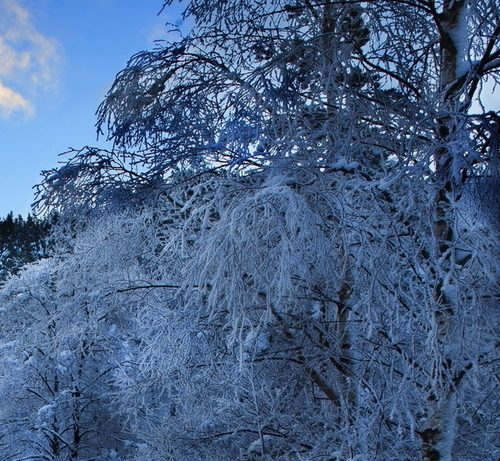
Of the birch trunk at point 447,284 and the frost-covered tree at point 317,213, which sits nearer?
the frost-covered tree at point 317,213

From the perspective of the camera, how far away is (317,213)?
3.17 meters

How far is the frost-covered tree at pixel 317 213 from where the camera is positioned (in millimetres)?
3070

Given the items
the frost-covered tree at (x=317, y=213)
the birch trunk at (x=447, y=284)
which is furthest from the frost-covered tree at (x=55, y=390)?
the birch trunk at (x=447, y=284)

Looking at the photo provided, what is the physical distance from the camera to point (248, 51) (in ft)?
15.8

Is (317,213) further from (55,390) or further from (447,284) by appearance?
(55,390)

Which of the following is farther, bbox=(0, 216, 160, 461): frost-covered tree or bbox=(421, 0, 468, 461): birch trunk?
bbox=(0, 216, 160, 461): frost-covered tree

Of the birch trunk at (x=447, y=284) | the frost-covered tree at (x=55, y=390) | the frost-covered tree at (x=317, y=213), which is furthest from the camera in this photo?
the frost-covered tree at (x=55, y=390)

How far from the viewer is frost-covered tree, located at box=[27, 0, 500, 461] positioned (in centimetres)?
307

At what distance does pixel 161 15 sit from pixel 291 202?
3.01 meters

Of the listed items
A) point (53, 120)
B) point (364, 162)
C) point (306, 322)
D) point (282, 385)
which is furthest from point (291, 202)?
point (53, 120)

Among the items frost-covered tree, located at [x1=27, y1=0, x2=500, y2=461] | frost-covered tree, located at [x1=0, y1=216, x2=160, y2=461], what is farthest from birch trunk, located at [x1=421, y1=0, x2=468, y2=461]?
frost-covered tree, located at [x1=0, y1=216, x2=160, y2=461]

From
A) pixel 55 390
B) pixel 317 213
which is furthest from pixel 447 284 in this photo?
pixel 55 390

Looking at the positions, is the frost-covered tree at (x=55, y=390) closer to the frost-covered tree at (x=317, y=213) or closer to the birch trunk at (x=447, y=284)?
the frost-covered tree at (x=317, y=213)

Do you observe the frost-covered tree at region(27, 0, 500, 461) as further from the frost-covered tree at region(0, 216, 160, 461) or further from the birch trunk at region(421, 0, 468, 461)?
the frost-covered tree at region(0, 216, 160, 461)
